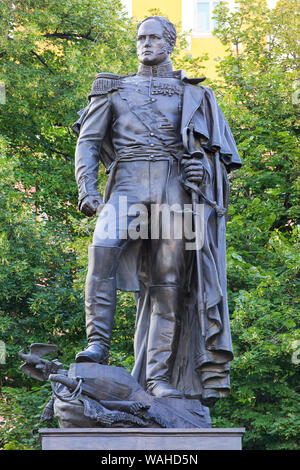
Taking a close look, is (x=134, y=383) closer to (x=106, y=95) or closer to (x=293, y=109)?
(x=106, y=95)

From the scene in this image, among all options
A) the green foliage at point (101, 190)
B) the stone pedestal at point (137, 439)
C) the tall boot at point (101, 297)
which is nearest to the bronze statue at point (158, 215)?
the tall boot at point (101, 297)

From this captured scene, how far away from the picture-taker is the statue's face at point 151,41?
9328mm

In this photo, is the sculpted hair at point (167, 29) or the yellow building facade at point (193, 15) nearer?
the sculpted hair at point (167, 29)

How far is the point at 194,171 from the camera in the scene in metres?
8.92

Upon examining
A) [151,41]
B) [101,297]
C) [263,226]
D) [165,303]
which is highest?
[151,41]

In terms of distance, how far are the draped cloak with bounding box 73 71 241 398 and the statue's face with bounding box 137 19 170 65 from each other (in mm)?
294

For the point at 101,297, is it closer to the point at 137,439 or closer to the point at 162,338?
the point at 162,338

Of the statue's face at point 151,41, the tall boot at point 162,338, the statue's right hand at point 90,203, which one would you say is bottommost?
the tall boot at point 162,338

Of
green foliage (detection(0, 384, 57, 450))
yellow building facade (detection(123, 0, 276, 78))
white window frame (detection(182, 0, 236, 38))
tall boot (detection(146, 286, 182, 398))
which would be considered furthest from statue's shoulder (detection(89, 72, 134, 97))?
white window frame (detection(182, 0, 236, 38))

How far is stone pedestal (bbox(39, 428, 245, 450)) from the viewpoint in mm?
7434

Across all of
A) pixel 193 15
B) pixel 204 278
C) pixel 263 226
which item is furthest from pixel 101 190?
pixel 193 15

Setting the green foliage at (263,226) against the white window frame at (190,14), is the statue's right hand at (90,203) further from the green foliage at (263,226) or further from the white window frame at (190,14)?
the white window frame at (190,14)

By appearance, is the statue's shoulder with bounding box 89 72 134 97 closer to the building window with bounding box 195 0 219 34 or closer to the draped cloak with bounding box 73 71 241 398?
the draped cloak with bounding box 73 71 241 398

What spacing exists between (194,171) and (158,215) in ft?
1.58
